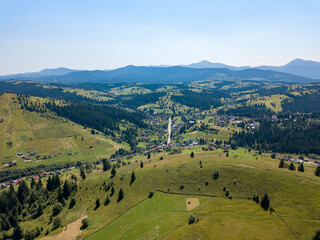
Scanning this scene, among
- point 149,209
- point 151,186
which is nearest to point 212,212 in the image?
point 149,209

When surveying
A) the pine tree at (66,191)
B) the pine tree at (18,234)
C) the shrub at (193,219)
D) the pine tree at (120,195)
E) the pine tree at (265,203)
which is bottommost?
the pine tree at (18,234)

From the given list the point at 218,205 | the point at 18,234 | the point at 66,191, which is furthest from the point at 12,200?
the point at 218,205

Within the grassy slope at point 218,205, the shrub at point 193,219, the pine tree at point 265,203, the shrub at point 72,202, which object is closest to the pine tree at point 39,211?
the shrub at point 72,202

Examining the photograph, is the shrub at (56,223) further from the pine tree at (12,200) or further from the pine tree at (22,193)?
the pine tree at (22,193)

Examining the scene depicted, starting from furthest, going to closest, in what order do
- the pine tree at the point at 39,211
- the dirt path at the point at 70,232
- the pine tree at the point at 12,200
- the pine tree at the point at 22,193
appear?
1. the pine tree at the point at 22,193
2. the pine tree at the point at 12,200
3. the pine tree at the point at 39,211
4. the dirt path at the point at 70,232

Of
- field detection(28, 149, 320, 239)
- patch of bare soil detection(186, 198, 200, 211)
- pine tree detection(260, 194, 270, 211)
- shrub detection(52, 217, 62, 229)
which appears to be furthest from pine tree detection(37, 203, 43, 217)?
pine tree detection(260, 194, 270, 211)

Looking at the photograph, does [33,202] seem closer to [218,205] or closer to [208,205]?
[208,205]

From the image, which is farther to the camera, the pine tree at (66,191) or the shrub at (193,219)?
the pine tree at (66,191)

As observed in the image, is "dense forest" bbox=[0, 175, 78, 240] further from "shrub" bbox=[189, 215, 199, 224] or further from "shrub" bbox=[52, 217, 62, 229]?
"shrub" bbox=[189, 215, 199, 224]
